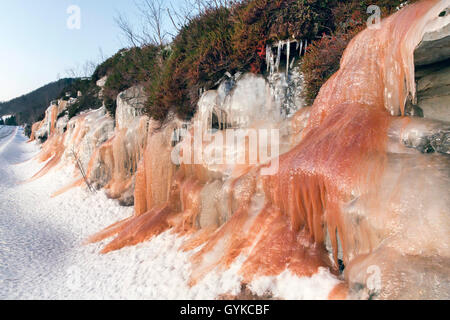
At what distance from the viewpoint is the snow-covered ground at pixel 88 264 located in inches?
172

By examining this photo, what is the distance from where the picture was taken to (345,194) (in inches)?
147

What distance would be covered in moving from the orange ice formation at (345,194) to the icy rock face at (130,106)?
17.8ft

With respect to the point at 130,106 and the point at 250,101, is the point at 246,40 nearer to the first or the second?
the point at 250,101

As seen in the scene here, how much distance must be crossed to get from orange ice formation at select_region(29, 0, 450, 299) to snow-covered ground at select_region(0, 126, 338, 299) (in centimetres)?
26

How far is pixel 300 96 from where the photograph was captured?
7.33 metres

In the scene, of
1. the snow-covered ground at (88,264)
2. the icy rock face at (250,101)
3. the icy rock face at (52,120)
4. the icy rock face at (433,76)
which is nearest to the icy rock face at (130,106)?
the snow-covered ground at (88,264)

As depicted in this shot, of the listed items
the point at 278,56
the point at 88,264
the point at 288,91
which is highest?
the point at 278,56

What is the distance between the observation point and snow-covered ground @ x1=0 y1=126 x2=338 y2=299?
438cm

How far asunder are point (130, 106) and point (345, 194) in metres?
10.5

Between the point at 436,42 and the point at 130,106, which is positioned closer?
the point at 436,42

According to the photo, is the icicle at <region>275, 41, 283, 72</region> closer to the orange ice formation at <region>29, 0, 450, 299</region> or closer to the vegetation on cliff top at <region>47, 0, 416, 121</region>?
the vegetation on cliff top at <region>47, 0, 416, 121</region>

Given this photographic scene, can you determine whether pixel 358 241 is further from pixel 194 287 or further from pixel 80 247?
pixel 80 247

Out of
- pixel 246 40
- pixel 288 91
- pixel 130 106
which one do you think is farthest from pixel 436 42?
pixel 130 106
